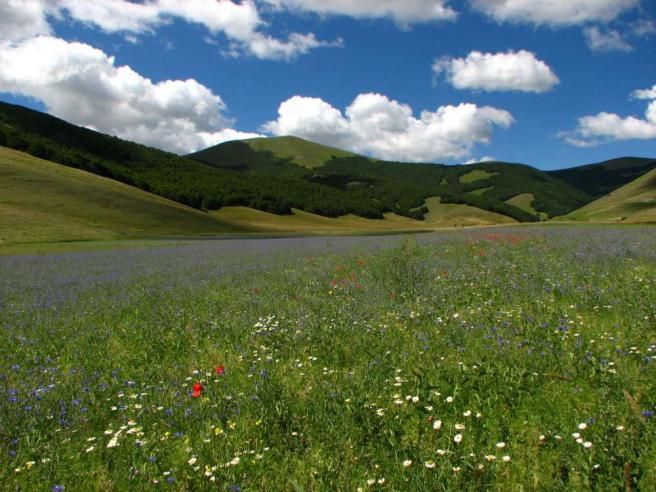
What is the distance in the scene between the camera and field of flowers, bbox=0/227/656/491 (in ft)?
12.5

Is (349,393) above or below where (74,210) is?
above

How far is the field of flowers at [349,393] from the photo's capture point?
3.82m

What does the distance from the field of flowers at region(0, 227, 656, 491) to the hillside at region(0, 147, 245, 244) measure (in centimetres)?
5263

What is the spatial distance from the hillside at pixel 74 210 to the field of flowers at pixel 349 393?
52627 millimetres

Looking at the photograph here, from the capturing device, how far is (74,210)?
249 ft

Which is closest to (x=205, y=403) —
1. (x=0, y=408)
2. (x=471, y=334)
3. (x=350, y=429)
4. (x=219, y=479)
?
(x=219, y=479)

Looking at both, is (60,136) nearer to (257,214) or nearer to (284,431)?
(257,214)

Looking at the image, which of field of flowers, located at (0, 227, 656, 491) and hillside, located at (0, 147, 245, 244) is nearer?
field of flowers, located at (0, 227, 656, 491)

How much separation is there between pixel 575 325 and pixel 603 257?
833 cm

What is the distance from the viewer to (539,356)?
5.70 m

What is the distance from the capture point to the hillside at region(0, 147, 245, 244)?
5770 centimetres

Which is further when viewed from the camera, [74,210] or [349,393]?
[74,210]

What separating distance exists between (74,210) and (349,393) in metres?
84.4

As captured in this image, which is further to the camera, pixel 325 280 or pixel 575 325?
pixel 325 280
